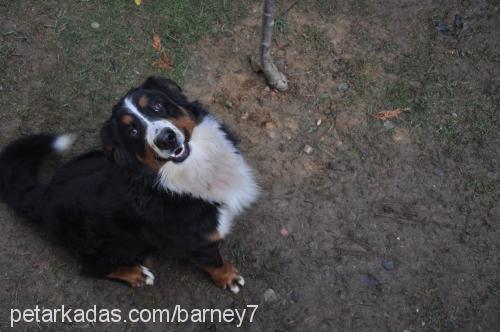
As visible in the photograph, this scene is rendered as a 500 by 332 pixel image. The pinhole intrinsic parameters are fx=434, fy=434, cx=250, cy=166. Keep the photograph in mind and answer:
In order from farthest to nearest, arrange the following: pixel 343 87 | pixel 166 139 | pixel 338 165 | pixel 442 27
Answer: pixel 442 27, pixel 343 87, pixel 338 165, pixel 166 139

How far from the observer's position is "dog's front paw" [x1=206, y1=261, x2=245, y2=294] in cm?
335

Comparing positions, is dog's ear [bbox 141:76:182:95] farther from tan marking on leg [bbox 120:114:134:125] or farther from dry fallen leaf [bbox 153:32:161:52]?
dry fallen leaf [bbox 153:32:161:52]

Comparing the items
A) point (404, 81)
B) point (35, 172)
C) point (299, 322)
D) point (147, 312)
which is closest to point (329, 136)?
point (404, 81)

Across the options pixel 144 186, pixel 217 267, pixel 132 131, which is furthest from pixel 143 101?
pixel 217 267

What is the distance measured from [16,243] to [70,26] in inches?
88.6

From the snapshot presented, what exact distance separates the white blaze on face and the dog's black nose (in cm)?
2

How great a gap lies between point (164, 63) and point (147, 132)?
1861mm

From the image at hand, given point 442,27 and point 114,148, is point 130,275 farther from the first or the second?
point 442,27

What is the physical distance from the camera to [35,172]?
10.7 feet

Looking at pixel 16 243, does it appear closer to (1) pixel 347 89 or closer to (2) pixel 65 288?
(2) pixel 65 288

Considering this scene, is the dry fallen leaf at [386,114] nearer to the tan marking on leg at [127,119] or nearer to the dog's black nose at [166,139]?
the dog's black nose at [166,139]

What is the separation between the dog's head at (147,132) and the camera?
266 centimetres

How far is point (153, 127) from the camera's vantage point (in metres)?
2.64

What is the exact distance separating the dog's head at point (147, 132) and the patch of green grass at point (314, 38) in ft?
6.88
